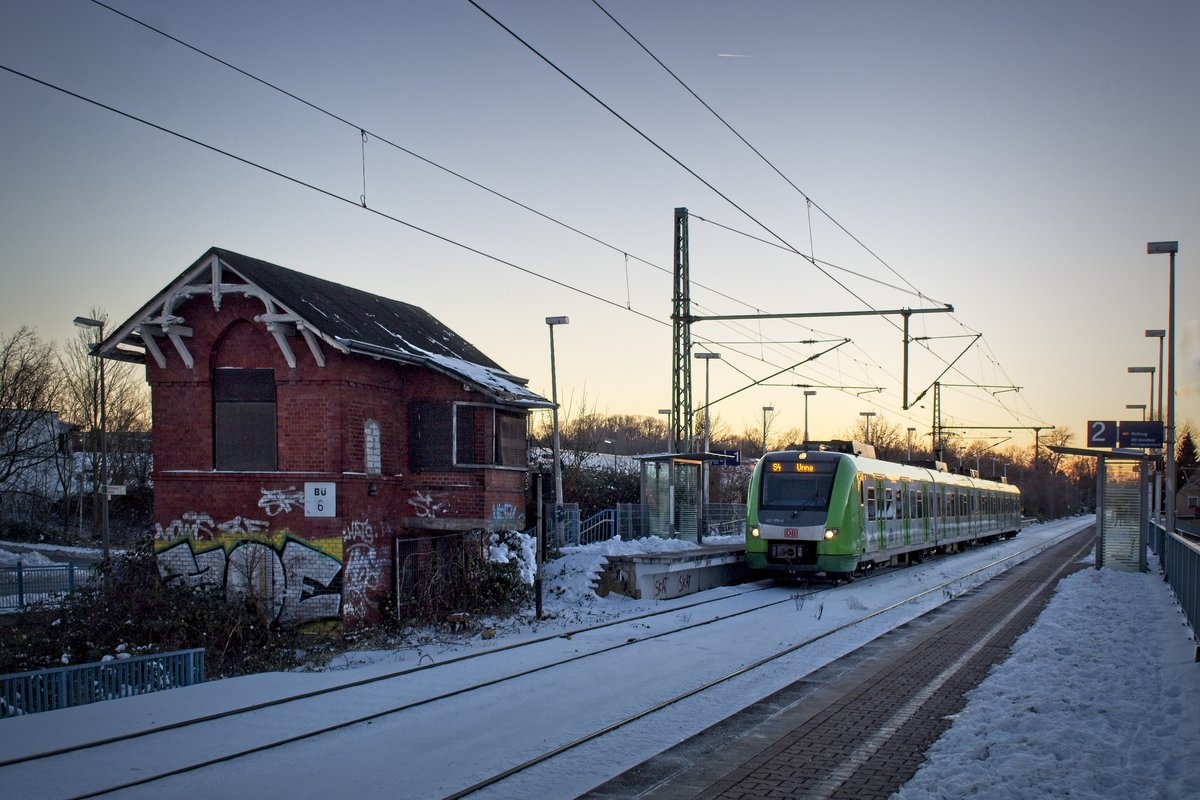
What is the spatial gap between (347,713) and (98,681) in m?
3.85

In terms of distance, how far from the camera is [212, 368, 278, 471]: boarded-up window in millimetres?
16562

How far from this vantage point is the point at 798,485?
22.7 metres

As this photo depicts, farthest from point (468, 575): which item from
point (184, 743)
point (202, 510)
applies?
point (184, 743)

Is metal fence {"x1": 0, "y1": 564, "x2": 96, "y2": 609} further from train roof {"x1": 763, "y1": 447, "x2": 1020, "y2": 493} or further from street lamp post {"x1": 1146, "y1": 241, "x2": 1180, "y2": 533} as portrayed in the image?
street lamp post {"x1": 1146, "y1": 241, "x2": 1180, "y2": 533}

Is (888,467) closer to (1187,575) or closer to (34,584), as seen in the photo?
(1187,575)

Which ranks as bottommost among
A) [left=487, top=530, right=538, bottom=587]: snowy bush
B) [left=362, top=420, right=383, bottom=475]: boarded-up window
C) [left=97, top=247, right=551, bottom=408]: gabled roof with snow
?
[left=487, top=530, right=538, bottom=587]: snowy bush

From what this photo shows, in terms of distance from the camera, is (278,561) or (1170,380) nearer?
(278,561)

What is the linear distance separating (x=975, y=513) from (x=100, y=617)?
35033mm

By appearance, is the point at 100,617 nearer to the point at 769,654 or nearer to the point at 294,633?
the point at 294,633

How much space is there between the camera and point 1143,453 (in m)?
26.1

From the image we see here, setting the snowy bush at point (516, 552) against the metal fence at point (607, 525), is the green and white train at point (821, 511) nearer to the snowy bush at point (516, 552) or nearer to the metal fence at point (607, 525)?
the metal fence at point (607, 525)

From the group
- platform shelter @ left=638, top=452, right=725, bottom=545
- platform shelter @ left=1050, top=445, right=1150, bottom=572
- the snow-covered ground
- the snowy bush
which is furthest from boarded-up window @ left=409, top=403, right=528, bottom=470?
platform shelter @ left=1050, top=445, right=1150, bottom=572

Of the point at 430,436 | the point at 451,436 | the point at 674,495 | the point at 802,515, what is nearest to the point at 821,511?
Answer: the point at 802,515

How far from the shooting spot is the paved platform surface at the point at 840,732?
24.4 feet
